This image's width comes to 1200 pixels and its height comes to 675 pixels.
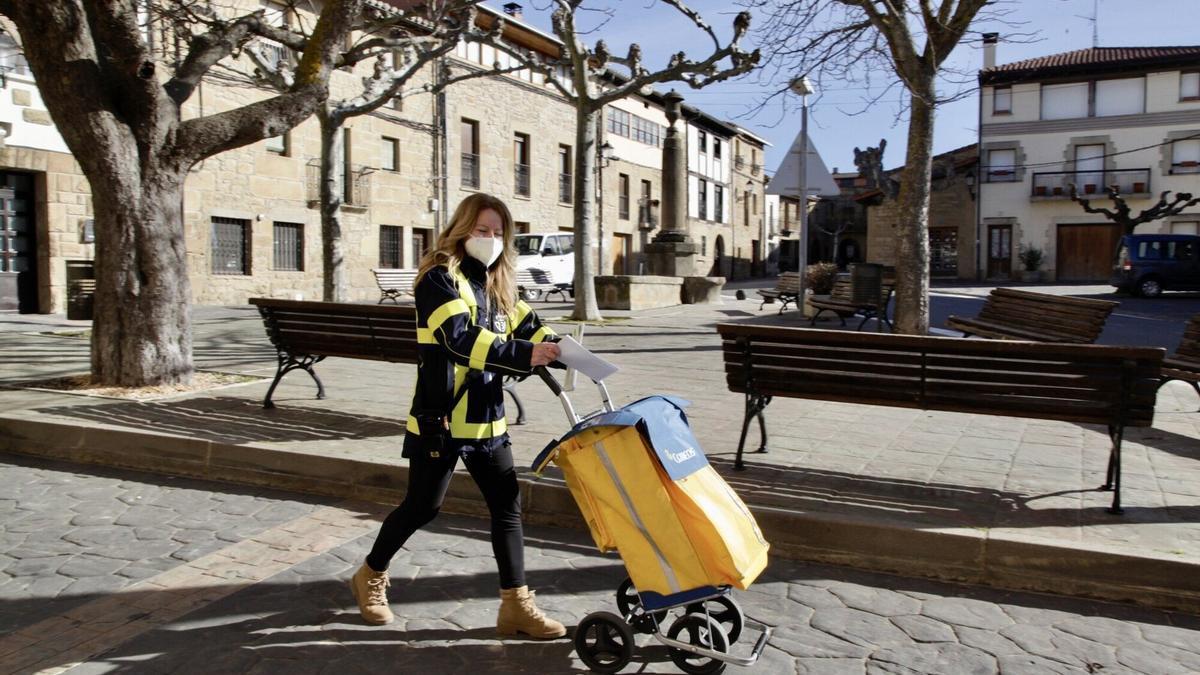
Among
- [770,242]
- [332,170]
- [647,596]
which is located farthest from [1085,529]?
[770,242]

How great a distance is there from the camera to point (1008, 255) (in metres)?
41.7

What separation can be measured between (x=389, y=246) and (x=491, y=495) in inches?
991

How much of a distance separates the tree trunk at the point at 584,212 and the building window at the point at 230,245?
36.3 feet

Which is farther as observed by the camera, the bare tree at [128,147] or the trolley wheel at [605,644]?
the bare tree at [128,147]

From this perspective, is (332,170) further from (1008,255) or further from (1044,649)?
(1008,255)

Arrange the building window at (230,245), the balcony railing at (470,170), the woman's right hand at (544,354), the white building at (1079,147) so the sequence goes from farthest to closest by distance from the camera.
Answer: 1. the white building at (1079,147)
2. the balcony railing at (470,170)
3. the building window at (230,245)
4. the woman's right hand at (544,354)

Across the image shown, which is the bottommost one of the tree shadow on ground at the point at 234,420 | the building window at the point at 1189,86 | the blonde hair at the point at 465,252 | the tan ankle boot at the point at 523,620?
the tan ankle boot at the point at 523,620

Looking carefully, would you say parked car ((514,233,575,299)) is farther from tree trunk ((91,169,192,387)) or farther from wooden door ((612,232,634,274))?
tree trunk ((91,169,192,387))

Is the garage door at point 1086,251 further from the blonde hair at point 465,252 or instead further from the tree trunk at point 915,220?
the blonde hair at point 465,252

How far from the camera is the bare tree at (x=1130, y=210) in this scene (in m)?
35.5

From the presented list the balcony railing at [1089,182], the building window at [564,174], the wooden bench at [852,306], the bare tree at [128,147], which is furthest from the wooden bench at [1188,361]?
the balcony railing at [1089,182]

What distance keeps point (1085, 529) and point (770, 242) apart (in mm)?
59255

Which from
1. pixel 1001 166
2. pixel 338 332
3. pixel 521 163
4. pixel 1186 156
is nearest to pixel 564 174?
pixel 521 163

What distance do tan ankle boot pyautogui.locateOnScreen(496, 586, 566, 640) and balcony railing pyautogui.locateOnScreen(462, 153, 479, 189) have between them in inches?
1075
